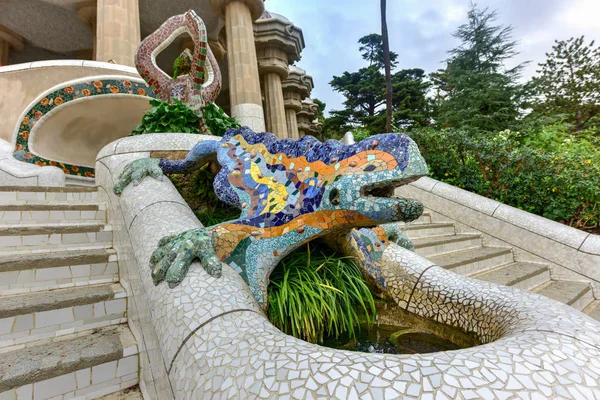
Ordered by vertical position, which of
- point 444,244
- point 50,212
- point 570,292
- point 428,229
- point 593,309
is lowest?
point 593,309

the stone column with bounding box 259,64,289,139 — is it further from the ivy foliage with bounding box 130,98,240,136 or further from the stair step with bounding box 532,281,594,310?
the stair step with bounding box 532,281,594,310

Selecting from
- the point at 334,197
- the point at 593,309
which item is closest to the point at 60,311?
the point at 334,197

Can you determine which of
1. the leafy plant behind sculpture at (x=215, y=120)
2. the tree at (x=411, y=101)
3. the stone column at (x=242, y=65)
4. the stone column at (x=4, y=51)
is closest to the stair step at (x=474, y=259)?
the leafy plant behind sculpture at (x=215, y=120)

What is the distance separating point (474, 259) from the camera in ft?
12.6

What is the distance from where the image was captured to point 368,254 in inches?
91.7

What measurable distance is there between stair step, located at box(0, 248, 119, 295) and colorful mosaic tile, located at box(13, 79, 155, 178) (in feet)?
12.7

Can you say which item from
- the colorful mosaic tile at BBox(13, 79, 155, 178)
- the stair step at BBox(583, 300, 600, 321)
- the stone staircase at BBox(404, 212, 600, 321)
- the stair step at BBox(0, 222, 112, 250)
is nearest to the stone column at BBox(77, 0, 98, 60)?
the colorful mosaic tile at BBox(13, 79, 155, 178)

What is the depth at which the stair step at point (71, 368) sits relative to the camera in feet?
4.69

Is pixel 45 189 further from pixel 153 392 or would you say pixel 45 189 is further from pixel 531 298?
pixel 531 298

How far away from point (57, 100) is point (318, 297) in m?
5.69

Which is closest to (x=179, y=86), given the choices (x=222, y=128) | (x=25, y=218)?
(x=222, y=128)

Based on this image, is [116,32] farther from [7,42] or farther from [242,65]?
[7,42]

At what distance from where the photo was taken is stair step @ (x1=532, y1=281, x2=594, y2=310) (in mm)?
3408

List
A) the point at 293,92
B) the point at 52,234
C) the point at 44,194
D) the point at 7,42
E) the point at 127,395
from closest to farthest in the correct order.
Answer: the point at 127,395 < the point at 52,234 < the point at 44,194 < the point at 7,42 < the point at 293,92
